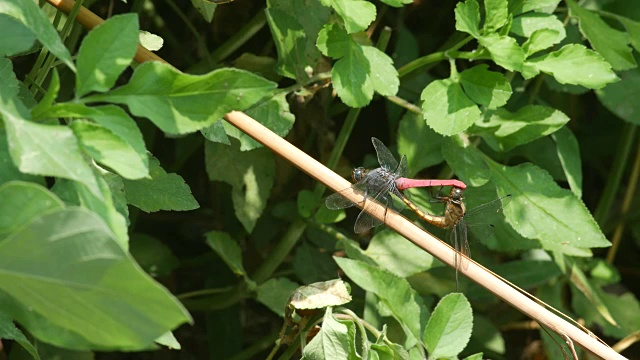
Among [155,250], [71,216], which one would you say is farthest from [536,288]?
[71,216]

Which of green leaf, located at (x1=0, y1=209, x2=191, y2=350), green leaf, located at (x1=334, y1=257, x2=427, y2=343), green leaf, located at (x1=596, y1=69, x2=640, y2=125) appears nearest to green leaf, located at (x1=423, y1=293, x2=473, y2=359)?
green leaf, located at (x1=334, y1=257, x2=427, y2=343)

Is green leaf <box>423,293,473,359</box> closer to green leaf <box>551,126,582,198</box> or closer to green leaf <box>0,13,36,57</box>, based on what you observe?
green leaf <box>551,126,582,198</box>

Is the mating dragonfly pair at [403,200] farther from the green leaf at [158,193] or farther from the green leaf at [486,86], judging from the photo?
the green leaf at [158,193]

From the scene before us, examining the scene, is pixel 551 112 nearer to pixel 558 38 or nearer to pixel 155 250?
pixel 558 38

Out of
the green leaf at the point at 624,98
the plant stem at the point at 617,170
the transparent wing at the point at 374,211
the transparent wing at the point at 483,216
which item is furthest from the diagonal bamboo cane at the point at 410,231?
the plant stem at the point at 617,170

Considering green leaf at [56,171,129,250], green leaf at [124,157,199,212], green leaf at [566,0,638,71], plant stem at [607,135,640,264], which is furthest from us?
plant stem at [607,135,640,264]

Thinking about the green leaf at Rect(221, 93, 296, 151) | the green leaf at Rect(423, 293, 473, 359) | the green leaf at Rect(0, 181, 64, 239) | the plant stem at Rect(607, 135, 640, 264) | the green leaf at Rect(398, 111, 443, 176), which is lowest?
the plant stem at Rect(607, 135, 640, 264)
